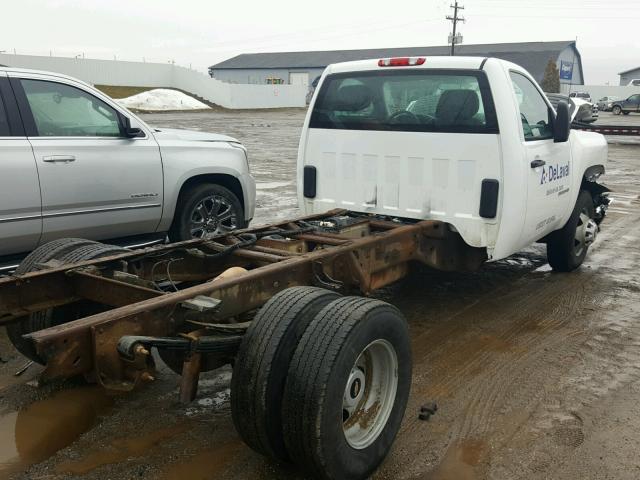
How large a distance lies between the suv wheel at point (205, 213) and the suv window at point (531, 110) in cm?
320

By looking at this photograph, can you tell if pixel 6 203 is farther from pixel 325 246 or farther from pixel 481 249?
pixel 481 249

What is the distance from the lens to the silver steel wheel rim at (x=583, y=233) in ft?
22.5

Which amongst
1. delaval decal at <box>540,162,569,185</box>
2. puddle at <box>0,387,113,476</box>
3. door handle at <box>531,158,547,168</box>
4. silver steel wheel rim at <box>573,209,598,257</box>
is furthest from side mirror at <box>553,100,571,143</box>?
puddle at <box>0,387,113,476</box>

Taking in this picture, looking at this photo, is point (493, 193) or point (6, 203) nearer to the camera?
point (493, 193)

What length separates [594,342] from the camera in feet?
16.6

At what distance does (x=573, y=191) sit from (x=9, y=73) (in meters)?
5.36

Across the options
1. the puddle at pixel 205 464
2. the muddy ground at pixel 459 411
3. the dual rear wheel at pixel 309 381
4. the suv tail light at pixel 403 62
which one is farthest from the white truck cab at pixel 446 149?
the puddle at pixel 205 464

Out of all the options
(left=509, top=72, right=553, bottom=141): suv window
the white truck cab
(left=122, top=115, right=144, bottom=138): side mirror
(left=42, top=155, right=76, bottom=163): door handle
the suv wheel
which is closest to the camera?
the white truck cab

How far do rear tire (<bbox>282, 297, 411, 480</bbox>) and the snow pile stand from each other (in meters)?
42.1

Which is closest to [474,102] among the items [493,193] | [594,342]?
[493,193]

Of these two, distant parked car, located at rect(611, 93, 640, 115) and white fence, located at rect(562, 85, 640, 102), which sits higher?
white fence, located at rect(562, 85, 640, 102)

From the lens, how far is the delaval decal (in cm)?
548

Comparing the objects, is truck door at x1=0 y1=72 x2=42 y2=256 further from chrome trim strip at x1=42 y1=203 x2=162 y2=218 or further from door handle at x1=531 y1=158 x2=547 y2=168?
door handle at x1=531 y1=158 x2=547 y2=168

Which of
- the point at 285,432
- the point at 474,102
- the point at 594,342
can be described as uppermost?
the point at 474,102
